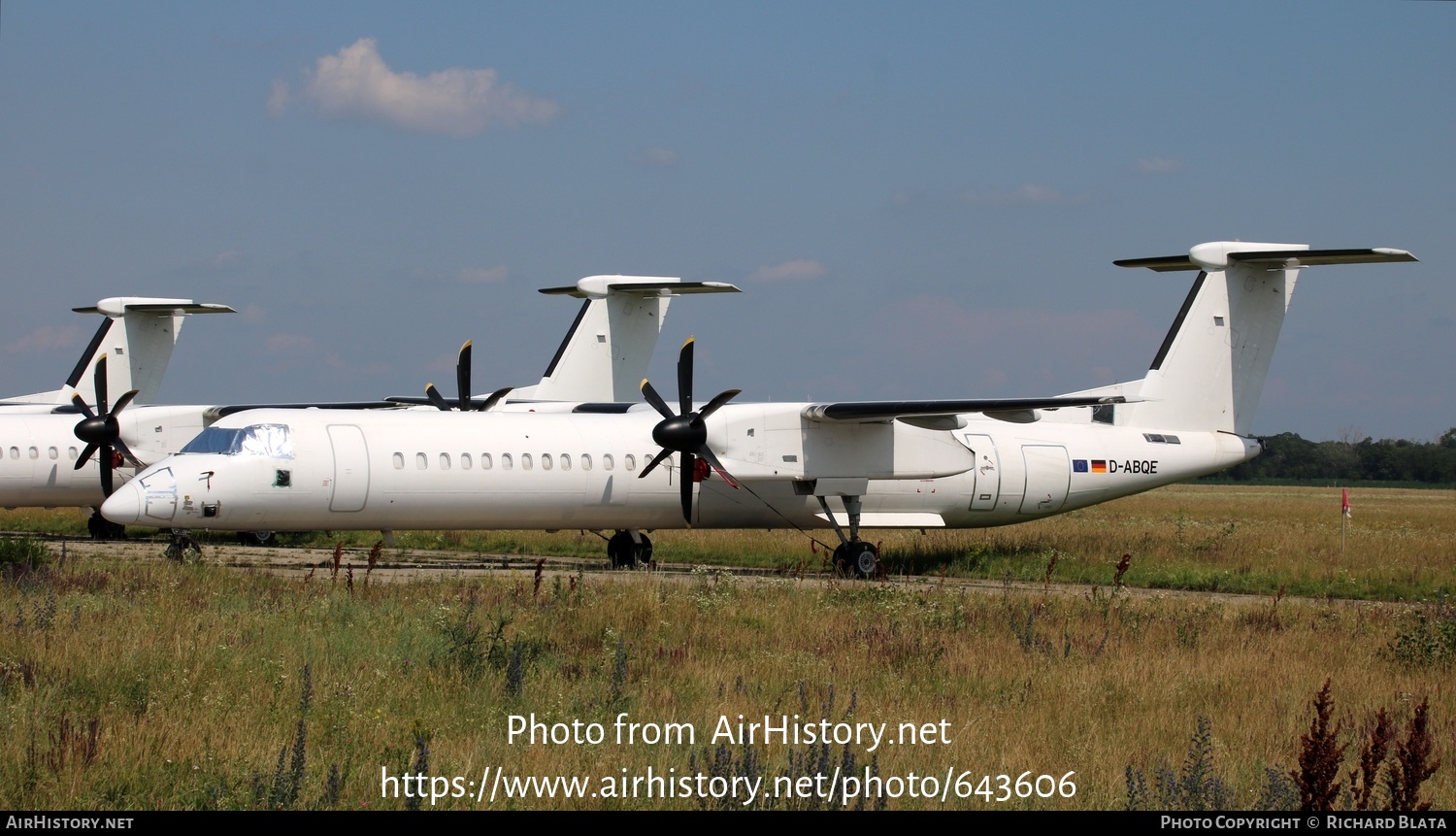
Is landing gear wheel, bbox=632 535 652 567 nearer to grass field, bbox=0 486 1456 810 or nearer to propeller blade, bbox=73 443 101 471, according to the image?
grass field, bbox=0 486 1456 810

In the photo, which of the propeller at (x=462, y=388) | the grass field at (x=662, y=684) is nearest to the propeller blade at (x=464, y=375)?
the propeller at (x=462, y=388)

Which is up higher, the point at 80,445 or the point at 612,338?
the point at 612,338

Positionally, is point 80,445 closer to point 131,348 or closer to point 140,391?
point 140,391

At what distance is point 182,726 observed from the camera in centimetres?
896

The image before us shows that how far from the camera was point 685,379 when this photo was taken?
22.3m

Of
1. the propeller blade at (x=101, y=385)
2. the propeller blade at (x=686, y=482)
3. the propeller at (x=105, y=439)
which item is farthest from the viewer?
the propeller blade at (x=101, y=385)

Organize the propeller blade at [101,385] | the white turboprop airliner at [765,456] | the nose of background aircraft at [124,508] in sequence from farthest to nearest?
the propeller blade at [101,385]
the white turboprop airliner at [765,456]
the nose of background aircraft at [124,508]

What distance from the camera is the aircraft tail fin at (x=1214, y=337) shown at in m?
25.3

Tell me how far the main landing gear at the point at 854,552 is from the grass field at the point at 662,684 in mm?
3014

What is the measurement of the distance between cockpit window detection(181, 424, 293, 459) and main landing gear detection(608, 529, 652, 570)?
6.33 meters

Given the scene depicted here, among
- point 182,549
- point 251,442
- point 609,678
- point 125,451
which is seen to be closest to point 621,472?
point 251,442

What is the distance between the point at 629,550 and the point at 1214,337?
1168cm

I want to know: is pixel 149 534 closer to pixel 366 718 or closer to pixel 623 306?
pixel 623 306

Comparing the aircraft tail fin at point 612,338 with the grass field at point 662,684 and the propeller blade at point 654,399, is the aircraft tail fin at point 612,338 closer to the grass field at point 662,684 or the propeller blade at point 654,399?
the propeller blade at point 654,399
